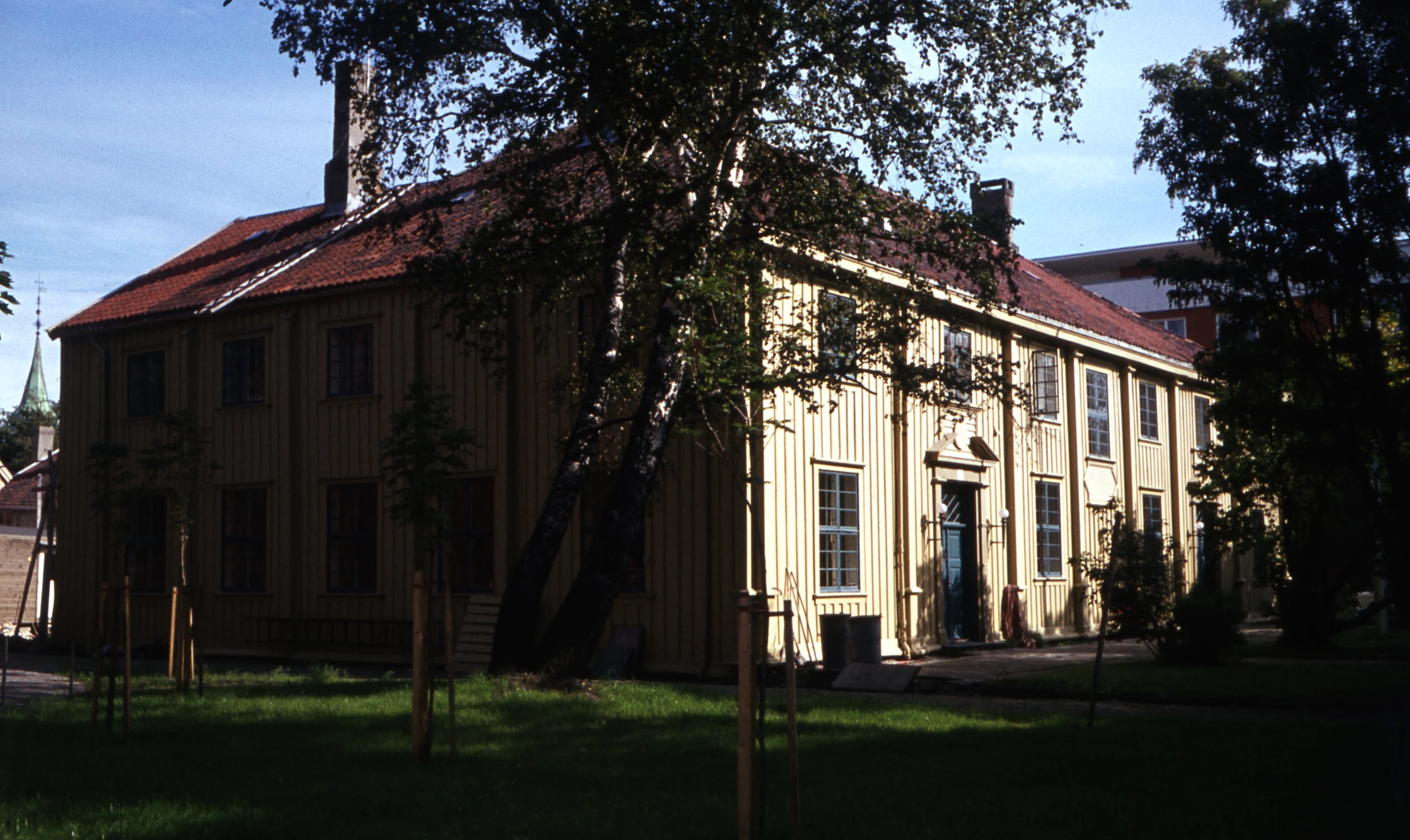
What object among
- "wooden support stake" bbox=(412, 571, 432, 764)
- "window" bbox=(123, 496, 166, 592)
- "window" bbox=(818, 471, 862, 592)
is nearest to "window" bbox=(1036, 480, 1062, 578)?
"window" bbox=(818, 471, 862, 592)

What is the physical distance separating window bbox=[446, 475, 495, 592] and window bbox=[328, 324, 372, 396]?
255cm

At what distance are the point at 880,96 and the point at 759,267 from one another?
88.3 inches

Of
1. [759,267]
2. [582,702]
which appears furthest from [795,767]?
[759,267]

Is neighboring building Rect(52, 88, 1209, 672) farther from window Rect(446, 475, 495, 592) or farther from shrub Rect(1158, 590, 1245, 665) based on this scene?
shrub Rect(1158, 590, 1245, 665)

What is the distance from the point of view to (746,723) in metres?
6.45

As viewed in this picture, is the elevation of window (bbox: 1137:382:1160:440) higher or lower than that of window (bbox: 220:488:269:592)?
higher

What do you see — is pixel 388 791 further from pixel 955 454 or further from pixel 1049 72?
pixel 955 454

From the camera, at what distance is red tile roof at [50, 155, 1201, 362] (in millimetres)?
21844

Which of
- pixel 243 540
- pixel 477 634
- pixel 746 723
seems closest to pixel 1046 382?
pixel 477 634

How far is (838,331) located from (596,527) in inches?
198

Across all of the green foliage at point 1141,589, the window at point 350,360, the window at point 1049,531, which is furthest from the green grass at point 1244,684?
the window at point 350,360

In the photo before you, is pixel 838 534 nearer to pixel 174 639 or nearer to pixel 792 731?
pixel 174 639

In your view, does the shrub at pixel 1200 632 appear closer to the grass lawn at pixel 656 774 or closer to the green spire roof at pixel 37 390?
the grass lawn at pixel 656 774

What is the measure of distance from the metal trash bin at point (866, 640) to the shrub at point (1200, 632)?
3847 millimetres
